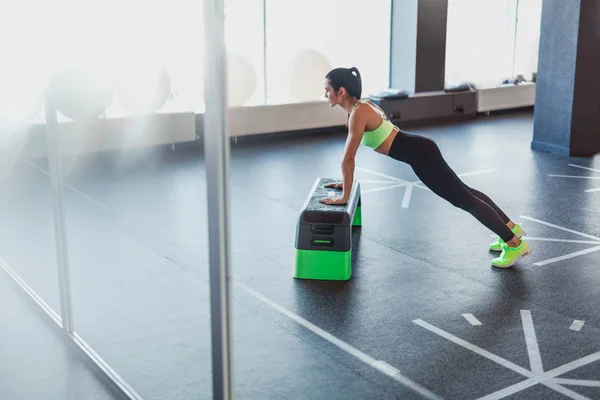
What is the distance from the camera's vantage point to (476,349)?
3539 mm

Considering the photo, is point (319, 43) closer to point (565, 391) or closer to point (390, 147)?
point (390, 147)

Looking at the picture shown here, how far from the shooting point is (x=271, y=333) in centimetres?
373

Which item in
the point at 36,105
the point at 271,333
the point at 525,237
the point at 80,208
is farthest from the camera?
the point at 36,105

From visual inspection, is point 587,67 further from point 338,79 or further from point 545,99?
point 338,79

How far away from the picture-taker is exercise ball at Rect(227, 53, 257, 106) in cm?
849

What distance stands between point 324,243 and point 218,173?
7.60 ft

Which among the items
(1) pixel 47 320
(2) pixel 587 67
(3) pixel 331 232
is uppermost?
(2) pixel 587 67

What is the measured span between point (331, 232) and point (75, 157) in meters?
4.28

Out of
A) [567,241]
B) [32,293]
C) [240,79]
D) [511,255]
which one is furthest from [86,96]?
[567,241]

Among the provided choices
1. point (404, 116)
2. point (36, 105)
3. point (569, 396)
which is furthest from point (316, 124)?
point (569, 396)

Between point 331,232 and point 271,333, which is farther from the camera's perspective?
point 331,232

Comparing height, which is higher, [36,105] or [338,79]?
[338,79]

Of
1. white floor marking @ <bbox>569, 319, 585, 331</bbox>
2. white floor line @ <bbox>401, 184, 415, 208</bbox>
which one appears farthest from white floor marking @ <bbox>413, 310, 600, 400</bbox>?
white floor line @ <bbox>401, 184, 415, 208</bbox>

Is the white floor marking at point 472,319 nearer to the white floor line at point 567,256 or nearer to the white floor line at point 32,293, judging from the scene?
the white floor line at point 567,256
